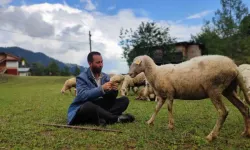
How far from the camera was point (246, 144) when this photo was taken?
Result: 5043 millimetres

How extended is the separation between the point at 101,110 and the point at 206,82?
2.47m

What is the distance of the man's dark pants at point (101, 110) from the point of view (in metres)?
6.49

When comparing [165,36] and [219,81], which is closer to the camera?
[219,81]

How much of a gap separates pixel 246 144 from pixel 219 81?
1.21 metres

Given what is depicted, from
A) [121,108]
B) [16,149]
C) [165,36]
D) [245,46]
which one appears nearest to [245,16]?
[245,46]

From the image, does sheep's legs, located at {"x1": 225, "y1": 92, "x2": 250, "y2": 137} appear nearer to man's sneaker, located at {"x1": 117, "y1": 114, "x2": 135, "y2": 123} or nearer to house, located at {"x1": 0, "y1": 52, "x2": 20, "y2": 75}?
man's sneaker, located at {"x1": 117, "y1": 114, "x2": 135, "y2": 123}

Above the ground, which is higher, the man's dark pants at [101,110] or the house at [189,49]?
the house at [189,49]

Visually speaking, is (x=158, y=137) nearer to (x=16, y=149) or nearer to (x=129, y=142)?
(x=129, y=142)

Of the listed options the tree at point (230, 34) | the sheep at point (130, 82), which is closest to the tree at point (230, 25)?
the tree at point (230, 34)

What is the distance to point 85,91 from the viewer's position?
6566 mm

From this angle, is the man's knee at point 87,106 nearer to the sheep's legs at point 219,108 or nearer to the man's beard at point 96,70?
the man's beard at point 96,70

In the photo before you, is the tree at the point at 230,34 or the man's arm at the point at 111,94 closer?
the man's arm at the point at 111,94

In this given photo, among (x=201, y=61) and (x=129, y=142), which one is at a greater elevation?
(x=201, y=61)

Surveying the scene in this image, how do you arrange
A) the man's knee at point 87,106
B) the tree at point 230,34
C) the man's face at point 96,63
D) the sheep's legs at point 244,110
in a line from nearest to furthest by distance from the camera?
the sheep's legs at point 244,110
the man's knee at point 87,106
the man's face at point 96,63
the tree at point 230,34
